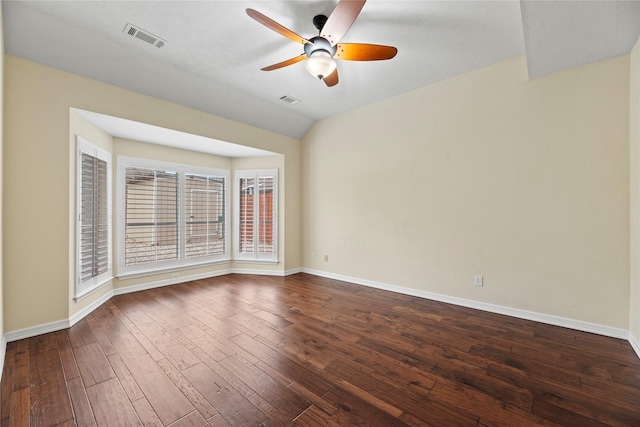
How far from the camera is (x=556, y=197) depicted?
9.34 ft

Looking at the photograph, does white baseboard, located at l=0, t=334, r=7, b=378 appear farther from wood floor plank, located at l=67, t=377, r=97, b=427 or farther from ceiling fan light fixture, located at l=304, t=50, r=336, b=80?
ceiling fan light fixture, located at l=304, t=50, r=336, b=80

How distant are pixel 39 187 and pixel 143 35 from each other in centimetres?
184

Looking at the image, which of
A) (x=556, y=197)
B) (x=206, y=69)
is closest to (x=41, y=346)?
(x=206, y=69)

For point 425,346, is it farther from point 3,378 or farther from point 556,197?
point 3,378

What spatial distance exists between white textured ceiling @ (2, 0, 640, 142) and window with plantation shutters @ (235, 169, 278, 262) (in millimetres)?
1920

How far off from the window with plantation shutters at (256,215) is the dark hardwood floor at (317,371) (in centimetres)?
200

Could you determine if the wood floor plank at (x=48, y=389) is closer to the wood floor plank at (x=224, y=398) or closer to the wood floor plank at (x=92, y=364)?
the wood floor plank at (x=92, y=364)

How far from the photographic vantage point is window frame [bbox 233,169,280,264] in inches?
203

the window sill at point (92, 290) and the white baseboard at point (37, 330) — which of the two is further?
the window sill at point (92, 290)

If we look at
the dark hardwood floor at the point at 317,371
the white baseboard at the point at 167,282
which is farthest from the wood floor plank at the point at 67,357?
the white baseboard at the point at 167,282

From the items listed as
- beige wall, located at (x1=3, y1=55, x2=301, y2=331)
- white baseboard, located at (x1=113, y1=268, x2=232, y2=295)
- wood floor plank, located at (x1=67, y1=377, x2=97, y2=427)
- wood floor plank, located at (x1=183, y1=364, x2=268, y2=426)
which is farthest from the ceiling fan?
white baseboard, located at (x1=113, y1=268, x2=232, y2=295)

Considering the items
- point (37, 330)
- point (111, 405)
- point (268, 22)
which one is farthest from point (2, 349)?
point (268, 22)

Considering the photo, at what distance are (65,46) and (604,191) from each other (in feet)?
17.9

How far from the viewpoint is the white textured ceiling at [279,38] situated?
7.43ft
